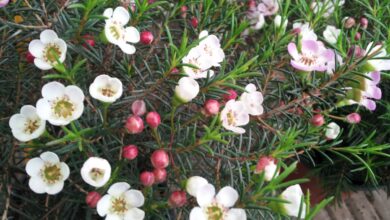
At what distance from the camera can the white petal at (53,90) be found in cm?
63

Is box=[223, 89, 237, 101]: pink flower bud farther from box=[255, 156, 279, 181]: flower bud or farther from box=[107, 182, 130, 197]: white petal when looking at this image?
box=[107, 182, 130, 197]: white petal

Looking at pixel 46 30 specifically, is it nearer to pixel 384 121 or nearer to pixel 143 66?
pixel 143 66

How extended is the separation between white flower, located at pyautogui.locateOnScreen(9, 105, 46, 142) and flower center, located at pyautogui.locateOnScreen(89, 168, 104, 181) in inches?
3.9

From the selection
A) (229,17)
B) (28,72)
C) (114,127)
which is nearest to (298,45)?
(229,17)

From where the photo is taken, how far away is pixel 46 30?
0.67 meters

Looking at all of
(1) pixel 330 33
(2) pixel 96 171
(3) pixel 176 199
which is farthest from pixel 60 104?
(1) pixel 330 33

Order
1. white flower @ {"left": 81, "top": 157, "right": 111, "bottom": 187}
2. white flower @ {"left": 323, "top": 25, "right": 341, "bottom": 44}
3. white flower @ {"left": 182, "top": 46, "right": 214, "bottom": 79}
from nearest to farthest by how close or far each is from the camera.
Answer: white flower @ {"left": 81, "top": 157, "right": 111, "bottom": 187}, white flower @ {"left": 182, "top": 46, "right": 214, "bottom": 79}, white flower @ {"left": 323, "top": 25, "right": 341, "bottom": 44}

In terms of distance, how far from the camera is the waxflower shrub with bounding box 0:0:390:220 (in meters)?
0.63

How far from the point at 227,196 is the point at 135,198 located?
0.43 ft

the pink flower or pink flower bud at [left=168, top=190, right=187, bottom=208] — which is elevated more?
the pink flower

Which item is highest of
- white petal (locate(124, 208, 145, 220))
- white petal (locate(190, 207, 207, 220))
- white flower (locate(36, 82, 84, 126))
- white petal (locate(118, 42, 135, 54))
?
white petal (locate(118, 42, 135, 54))

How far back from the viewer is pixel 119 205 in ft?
2.09

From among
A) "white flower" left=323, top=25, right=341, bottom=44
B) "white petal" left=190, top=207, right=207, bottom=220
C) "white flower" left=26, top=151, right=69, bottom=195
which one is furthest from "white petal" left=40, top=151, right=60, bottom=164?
"white flower" left=323, top=25, right=341, bottom=44

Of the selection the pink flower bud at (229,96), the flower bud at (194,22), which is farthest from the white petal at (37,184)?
the flower bud at (194,22)
